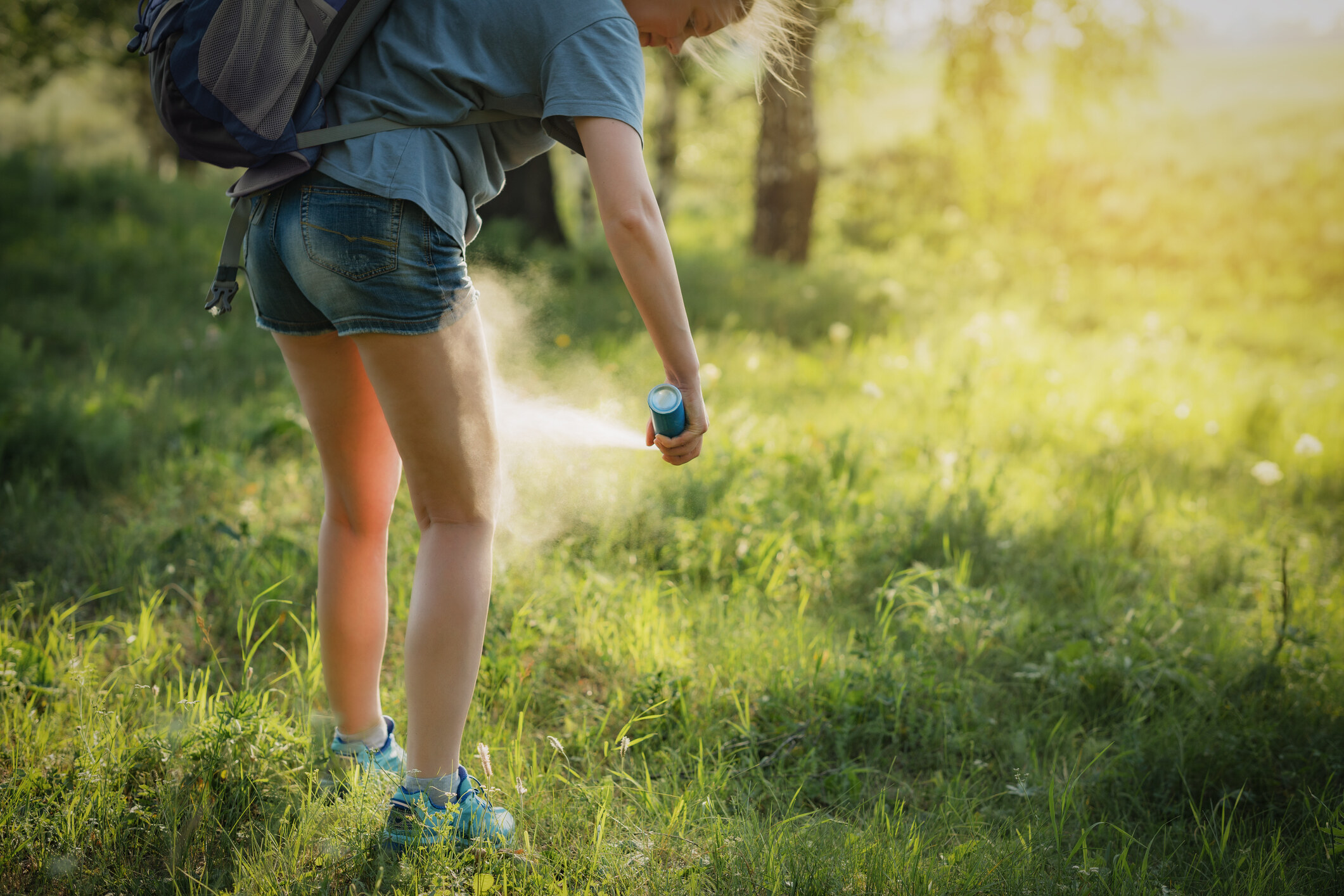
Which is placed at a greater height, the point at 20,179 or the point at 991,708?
the point at 20,179

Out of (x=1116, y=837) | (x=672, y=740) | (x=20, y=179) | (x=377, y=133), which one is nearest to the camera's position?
(x=377, y=133)

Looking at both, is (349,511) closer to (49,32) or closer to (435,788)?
(435,788)

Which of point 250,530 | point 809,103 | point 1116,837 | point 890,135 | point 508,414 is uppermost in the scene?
point 890,135

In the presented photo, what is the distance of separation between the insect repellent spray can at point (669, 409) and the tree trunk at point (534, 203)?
20.3 ft

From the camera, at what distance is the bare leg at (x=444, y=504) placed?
5.39ft

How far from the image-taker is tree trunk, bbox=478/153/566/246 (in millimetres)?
7648

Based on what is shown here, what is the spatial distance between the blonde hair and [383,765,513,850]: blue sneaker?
1743mm

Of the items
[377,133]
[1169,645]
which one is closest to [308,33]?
[377,133]

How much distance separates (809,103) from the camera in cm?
818

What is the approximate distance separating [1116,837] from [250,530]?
2.84 m

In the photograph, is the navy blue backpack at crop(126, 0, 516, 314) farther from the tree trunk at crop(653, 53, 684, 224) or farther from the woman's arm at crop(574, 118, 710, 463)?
the tree trunk at crop(653, 53, 684, 224)

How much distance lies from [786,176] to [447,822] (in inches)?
303

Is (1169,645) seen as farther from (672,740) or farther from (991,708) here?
(672,740)

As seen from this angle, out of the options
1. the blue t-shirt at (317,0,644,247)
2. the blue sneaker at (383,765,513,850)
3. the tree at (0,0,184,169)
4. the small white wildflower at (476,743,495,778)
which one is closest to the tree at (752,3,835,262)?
the tree at (0,0,184,169)
